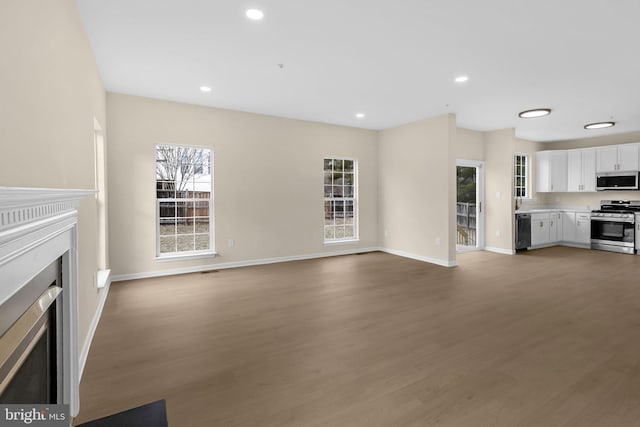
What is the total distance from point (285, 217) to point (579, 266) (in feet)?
17.2

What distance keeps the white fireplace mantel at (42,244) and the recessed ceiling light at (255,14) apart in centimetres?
190

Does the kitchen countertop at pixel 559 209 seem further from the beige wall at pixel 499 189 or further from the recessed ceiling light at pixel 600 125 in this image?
the recessed ceiling light at pixel 600 125

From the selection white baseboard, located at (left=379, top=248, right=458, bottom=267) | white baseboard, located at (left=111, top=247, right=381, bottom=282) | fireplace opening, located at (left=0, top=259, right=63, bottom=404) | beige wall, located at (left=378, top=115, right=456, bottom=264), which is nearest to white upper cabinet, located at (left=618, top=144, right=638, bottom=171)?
beige wall, located at (left=378, top=115, right=456, bottom=264)

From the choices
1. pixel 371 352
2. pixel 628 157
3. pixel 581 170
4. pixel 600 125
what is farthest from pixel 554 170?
pixel 371 352

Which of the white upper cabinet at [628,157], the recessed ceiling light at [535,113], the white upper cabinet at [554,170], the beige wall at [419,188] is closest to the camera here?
the recessed ceiling light at [535,113]

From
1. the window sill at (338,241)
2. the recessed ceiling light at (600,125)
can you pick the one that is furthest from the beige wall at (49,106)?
the recessed ceiling light at (600,125)

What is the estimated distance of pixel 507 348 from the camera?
2635 mm

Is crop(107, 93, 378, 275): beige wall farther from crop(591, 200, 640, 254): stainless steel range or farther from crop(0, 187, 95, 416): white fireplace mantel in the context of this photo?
crop(591, 200, 640, 254): stainless steel range

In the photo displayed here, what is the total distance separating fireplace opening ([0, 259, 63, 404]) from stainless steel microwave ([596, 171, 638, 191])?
957cm

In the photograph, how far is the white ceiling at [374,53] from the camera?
8.52 feet

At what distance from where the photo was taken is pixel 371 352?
8.48 feet

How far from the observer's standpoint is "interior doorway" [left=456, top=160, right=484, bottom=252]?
7.36m

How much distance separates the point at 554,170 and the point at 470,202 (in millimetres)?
2427

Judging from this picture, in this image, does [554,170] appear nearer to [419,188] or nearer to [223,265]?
[419,188]
